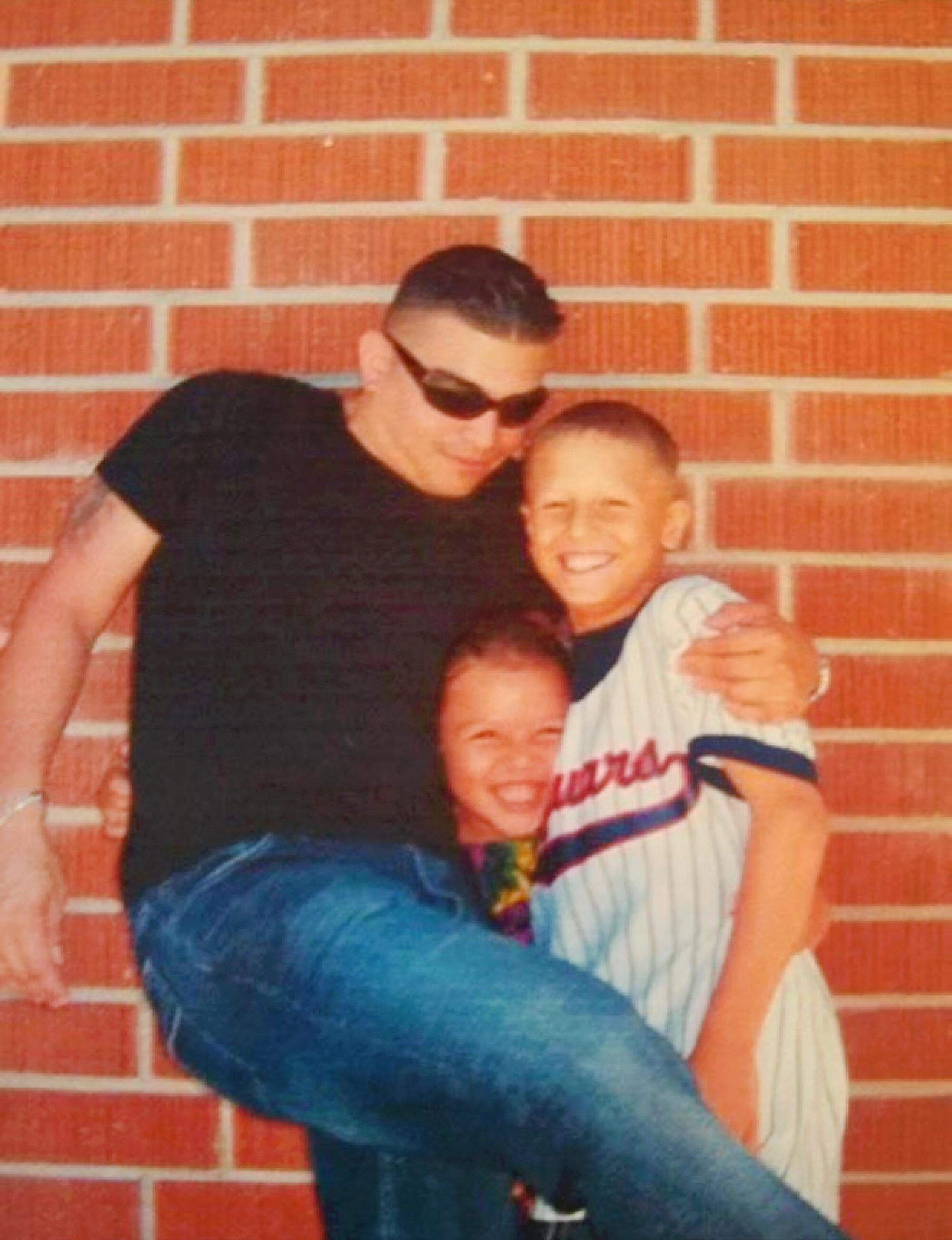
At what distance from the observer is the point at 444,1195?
3.96ft

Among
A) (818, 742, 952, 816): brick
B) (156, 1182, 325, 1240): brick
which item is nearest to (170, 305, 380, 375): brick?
(818, 742, 952, 816): brick

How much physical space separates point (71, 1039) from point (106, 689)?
15.3 inches

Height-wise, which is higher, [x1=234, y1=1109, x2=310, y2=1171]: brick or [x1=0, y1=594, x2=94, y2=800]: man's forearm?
[x1=0, y1=594, x2=94, y2=800]: man's forearm

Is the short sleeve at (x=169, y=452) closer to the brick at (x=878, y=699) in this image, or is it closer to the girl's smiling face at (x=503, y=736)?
the girl's smiling face at (x=503, y=736)

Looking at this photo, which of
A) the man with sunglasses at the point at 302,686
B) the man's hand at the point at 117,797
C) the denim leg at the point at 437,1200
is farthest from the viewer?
the man's hand at the point at 117,797

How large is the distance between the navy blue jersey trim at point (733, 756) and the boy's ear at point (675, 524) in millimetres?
236

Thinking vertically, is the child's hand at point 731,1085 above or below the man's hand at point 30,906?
below

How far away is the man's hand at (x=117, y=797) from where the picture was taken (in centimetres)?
133

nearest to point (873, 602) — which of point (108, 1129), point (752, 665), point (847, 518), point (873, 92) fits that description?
point (847, 518)

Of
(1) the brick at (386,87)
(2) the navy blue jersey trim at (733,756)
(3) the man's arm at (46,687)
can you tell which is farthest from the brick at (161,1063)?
(1) the brick at (386,87)

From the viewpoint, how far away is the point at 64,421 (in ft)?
4.52

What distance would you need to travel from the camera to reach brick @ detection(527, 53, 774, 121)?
1.38m

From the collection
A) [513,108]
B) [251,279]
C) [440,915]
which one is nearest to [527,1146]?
[440,915]

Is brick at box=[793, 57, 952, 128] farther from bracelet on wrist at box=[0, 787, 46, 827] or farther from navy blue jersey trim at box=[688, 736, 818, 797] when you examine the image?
bracelet on wrist at box=[0, 787, 46, 827]
